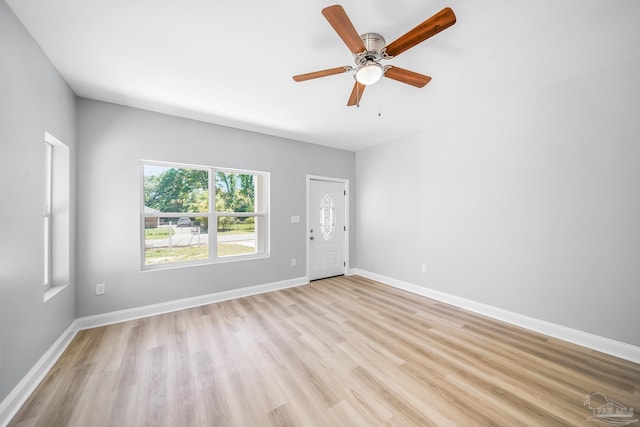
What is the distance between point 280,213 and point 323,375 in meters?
2.71

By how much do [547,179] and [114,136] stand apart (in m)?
5.04

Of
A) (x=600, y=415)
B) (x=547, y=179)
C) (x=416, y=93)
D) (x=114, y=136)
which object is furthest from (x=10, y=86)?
(x=547, y=179)

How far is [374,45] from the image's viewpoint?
5.74ft

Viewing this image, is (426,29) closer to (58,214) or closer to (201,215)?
(201,215)

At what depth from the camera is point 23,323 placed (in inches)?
66.2

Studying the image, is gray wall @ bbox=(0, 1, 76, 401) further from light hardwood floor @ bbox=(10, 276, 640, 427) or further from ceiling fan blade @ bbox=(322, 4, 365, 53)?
ceiling fan blade @ bbox=(322, 4, 365, 53)

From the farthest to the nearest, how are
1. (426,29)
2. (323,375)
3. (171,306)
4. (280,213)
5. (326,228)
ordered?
(326,228) < (280,213) < (171,306) < (323,375) < (426,29)

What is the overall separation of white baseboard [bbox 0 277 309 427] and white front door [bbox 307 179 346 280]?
1.63 ft

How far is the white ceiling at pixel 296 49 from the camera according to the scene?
1567 millimetres

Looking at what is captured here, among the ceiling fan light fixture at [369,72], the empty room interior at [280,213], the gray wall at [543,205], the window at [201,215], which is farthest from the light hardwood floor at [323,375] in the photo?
the ceiling fan light fixture at [369,72]

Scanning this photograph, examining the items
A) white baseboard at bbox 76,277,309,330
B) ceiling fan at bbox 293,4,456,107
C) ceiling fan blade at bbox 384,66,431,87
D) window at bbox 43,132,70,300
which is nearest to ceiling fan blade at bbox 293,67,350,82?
ceiling fan at bbox 293,4,456,107

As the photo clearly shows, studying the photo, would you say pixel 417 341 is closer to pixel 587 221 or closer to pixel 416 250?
pixel 416 250

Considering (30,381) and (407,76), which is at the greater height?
(407,76)

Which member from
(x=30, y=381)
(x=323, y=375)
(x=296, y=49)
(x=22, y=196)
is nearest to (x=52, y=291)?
(x=30, y=381)
